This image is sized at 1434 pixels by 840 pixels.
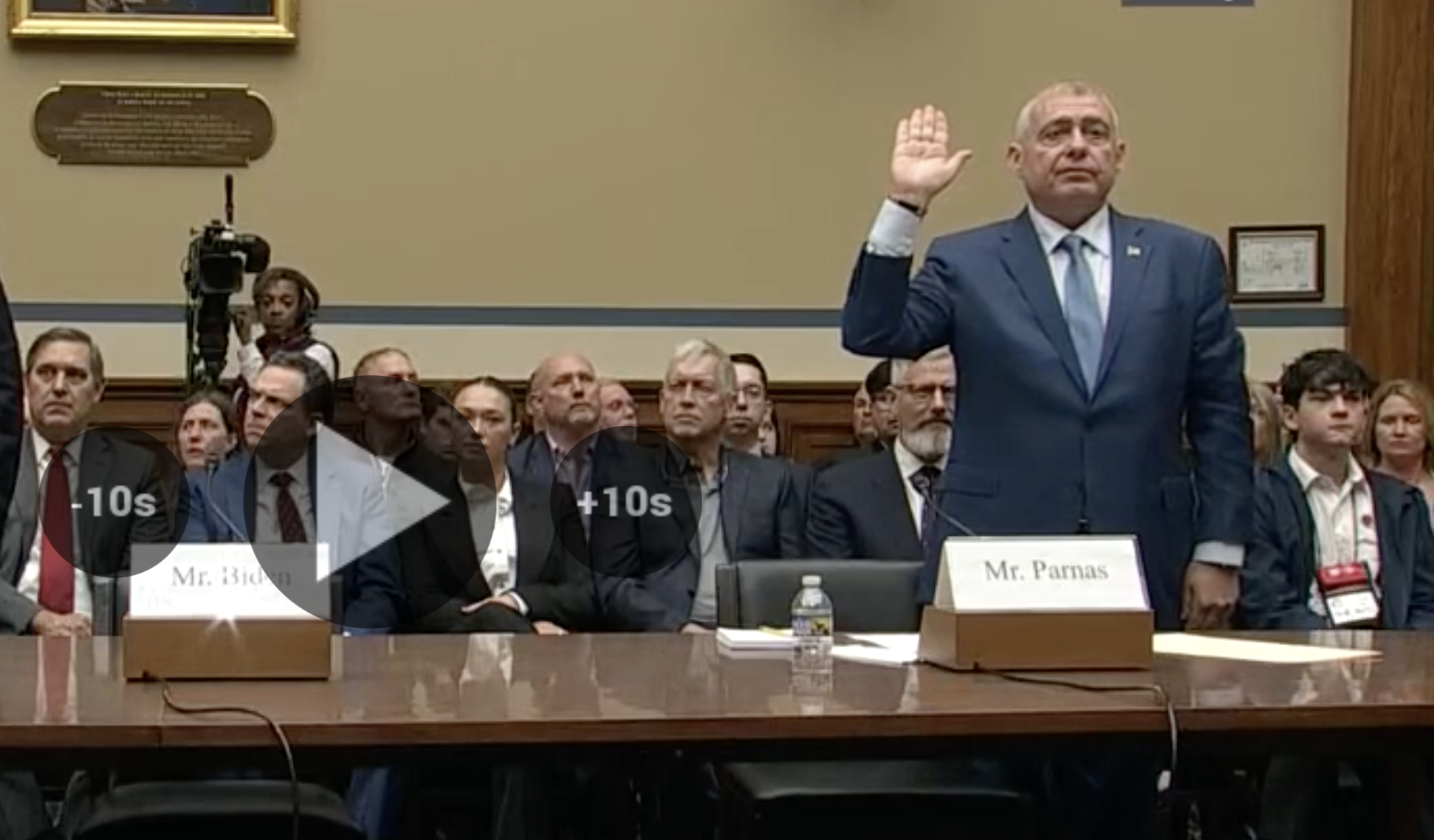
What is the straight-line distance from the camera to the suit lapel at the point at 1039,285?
10.2 ft

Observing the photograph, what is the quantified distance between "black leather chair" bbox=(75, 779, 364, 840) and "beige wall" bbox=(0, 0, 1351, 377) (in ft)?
13.5

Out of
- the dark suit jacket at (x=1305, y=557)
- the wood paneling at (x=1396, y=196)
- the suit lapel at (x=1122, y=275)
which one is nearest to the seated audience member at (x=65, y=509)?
the suit lapel at (x=1122, y=275)

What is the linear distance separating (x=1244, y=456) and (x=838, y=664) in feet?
3.20

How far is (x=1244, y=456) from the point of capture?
3.14 meters

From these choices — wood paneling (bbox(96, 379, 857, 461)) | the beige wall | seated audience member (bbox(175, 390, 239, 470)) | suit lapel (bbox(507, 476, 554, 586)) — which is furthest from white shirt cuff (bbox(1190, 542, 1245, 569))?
the beige wall

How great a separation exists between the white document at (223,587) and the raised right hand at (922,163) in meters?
1.13

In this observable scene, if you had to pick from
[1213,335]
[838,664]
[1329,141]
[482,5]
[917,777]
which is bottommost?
[917,777]

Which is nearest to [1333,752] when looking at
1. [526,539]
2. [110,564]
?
[526,539]

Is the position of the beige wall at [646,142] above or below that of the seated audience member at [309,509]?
above

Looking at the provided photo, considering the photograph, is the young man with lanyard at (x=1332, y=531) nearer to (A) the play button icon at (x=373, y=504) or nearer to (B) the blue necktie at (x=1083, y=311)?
(B) the blue necktie at (x=1083, y=311)

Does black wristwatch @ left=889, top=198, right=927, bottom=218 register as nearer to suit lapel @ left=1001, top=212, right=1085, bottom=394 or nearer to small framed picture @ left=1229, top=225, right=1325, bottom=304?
suit lapel @ left=1001, top=212, right=1085, bottom=394

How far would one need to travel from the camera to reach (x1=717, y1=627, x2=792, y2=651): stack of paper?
2.71 m

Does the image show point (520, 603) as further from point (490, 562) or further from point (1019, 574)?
point (1019, 574)

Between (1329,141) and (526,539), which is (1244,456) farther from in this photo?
(1329,141)
